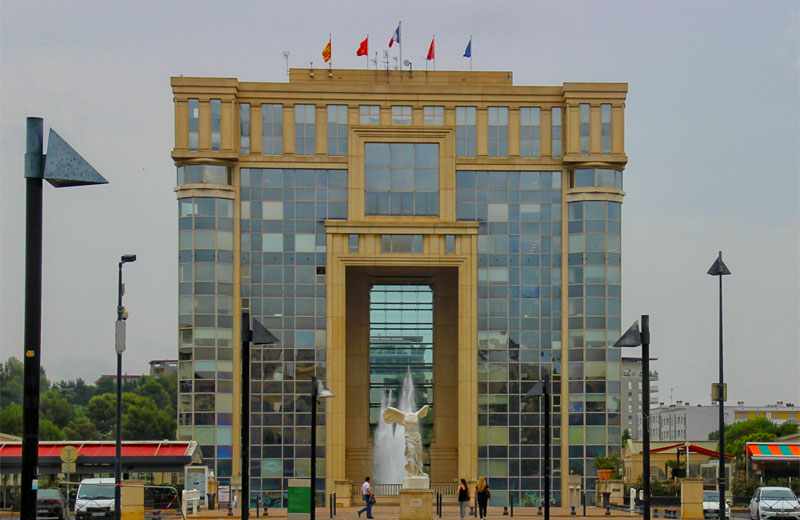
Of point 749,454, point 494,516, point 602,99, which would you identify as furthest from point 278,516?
point 602,99

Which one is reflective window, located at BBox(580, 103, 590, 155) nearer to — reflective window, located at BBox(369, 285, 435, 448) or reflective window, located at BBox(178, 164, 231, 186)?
reflective window, located at BBox(369, 285, 435, 448)

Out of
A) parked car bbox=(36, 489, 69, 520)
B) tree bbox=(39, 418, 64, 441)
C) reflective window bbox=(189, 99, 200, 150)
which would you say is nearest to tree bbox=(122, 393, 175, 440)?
tree bbox=(39, 418, 64, 441)

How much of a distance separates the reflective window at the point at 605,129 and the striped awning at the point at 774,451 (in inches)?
818

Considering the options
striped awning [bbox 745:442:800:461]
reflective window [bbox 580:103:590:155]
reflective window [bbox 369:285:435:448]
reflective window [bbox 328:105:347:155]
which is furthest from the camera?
reflective window [bbox 369:285:435:448]

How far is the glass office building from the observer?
3268 inches

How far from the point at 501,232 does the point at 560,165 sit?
5.77 m

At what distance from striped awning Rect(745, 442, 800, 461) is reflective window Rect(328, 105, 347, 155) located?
31.2 metres

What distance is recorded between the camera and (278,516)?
198 ft

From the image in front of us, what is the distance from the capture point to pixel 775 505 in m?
50.7

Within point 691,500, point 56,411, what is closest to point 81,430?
point 56,411

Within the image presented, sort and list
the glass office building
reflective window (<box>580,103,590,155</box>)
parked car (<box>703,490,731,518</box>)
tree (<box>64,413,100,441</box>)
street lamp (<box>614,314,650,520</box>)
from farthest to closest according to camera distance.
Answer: tree (<box>64,413,100,441</box>), reflective window (<box>580,103,590,155</box>), the glass office building, parked car (<box>703,490,731,518</box>), street lamp (<box>614,314,650,520</box>)

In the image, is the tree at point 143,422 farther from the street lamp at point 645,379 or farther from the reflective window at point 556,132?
the street lamp at point 645,379

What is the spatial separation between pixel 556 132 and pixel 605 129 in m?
3.14

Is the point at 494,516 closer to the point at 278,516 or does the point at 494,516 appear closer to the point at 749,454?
the point at 278,516
